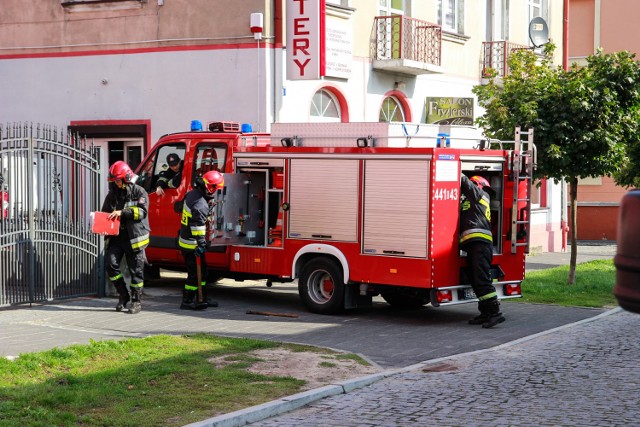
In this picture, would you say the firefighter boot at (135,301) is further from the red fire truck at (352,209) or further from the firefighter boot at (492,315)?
the firefighter boot at (492,315)

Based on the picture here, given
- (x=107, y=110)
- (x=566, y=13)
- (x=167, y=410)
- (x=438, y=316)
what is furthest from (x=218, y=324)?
(x=566, y=13)

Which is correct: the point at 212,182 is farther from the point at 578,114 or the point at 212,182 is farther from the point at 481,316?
the point at 578,114

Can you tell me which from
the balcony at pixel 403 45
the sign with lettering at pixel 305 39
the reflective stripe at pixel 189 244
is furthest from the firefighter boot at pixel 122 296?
the balcony at pixel 403 45

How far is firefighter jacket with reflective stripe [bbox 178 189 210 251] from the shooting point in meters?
13.8

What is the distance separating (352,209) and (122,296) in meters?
3.06

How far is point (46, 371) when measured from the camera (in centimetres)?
932

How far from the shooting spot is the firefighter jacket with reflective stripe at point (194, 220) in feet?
45.4

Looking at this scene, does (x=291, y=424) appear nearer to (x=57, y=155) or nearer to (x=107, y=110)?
(x=57, y=155)

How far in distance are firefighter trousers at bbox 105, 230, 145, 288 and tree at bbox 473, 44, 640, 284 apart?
6.61 m

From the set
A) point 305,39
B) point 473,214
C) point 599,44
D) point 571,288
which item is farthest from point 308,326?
point 599,44

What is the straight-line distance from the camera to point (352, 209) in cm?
1362

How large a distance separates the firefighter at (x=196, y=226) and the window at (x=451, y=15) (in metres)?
11.8

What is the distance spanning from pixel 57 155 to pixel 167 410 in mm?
6756

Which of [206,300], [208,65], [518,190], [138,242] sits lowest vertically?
[206,300]
